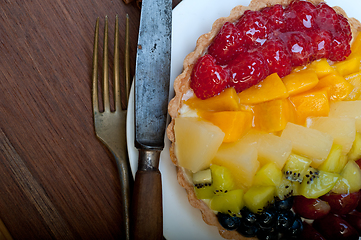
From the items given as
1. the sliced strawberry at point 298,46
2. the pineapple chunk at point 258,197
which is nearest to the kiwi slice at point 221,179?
the pineapple chunk at point 258,197

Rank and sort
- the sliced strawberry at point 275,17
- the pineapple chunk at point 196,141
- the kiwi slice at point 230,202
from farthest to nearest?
the sliced strawberry at point 275,17
the kiwi slice at point 230,202
the pineapple chunk at point 196,141

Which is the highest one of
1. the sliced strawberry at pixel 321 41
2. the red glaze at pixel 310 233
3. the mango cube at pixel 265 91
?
the sliced strawberry at pixel 321 41

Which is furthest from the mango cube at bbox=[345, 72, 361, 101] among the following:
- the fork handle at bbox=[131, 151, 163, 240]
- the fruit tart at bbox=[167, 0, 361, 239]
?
the fork handle at bbox=[131, 151, 163, 240]

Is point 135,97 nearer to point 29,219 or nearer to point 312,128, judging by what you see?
point 312,128

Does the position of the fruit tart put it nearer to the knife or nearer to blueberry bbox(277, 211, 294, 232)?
blueberry bbox(277, 211, 294, 232)

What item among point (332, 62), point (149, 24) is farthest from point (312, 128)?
point (149, 24)

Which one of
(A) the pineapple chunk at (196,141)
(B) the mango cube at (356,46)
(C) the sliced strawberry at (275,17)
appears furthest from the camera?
(B) the mango cube at (356,46)

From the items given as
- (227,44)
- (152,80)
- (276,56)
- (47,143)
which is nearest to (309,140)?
(276,56)

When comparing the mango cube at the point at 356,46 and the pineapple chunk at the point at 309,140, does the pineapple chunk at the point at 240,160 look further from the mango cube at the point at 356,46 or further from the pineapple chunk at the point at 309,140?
the mango cube at the point at 356,46
